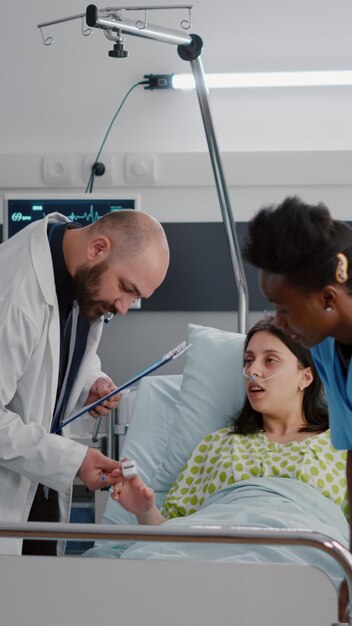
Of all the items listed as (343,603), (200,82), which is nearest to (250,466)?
(343,603)

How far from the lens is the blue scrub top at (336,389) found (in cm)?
174

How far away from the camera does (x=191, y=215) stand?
12.3 feet

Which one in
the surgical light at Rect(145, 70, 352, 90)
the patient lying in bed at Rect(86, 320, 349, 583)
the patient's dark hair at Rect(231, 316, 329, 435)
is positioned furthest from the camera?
the surgical light at Rect(145, 70, 352, 90)

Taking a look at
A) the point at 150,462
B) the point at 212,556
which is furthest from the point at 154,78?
the point at 212,556

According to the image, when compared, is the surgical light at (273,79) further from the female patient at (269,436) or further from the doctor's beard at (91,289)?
the doctor's beard at (91,289)

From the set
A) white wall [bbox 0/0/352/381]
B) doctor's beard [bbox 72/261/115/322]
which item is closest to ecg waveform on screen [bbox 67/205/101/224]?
white wall [bbox 0/0/352/381]

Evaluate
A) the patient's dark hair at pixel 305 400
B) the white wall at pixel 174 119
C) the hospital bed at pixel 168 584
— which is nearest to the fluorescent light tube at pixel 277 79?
the white wall at pixel 174 119

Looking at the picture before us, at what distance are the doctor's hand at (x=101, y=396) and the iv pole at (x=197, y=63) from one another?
77 centimetres

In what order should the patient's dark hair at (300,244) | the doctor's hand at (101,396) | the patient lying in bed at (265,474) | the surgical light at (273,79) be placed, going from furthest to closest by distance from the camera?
the surgical light at (273,79)
the doctor's hand at (101,396)
the patient lying in bed at (265,474)
the patient's dark hair at (300,244)

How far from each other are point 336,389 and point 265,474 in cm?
83

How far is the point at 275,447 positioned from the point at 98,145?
1.62m

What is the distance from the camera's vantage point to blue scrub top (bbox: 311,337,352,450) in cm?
174

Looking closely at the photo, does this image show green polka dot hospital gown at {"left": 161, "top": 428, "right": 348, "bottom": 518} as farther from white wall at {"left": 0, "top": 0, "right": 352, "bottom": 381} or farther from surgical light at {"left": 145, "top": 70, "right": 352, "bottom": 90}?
surgical light at {"left": 145, "top": 70, "right": 352, "bottom": 90}

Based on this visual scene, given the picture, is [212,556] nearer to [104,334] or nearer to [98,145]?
[104,334]
